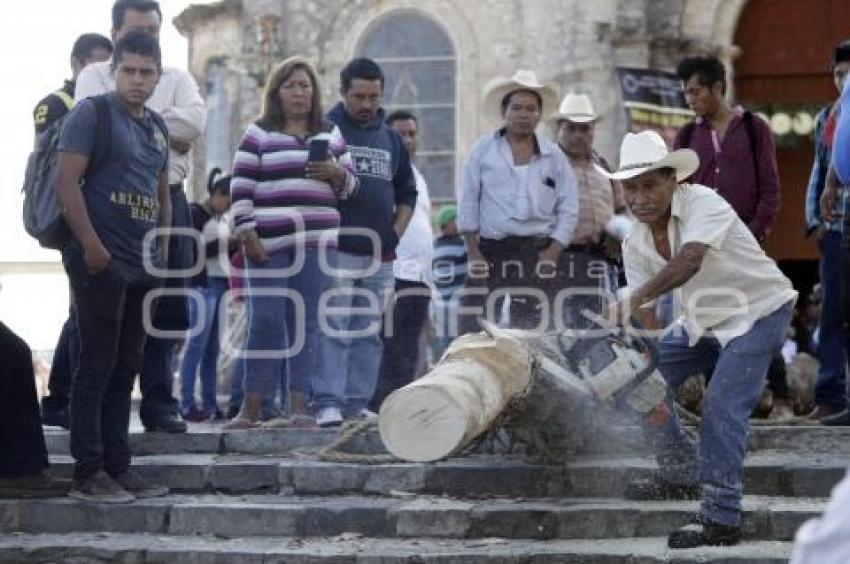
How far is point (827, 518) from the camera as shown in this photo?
2.64 metres

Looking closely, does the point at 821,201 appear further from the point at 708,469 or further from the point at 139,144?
the point at 139,144

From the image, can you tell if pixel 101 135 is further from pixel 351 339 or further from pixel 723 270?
pixel 723 270

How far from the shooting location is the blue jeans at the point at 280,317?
27.9ft

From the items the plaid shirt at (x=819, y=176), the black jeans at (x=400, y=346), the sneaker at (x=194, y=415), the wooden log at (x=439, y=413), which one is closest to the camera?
the wooden log at (x=439, y=413)

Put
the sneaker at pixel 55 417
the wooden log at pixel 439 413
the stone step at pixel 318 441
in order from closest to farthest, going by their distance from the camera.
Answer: the wooden log at pixel 439 413 → the stone step at pixel 318 441 → the sneaker at pixel 55 417

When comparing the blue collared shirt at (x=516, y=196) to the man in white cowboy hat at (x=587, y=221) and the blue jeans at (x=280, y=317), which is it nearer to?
the man in white cowboy hat at (x=587, y=221)

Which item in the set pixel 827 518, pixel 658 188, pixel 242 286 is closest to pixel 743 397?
pixel 658 188

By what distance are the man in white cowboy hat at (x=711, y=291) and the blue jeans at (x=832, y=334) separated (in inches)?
81.9

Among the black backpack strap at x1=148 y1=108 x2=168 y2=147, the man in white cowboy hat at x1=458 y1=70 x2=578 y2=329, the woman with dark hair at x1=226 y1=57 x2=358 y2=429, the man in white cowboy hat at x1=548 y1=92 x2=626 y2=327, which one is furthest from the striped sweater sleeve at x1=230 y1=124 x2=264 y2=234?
the man in white cowboy hat at x1=548 y1=92 x2=626 y2=327

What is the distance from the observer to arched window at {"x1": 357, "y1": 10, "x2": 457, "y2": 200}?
18250 mm

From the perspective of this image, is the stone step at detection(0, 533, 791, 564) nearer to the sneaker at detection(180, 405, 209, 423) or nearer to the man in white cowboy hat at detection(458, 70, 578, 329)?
the man in white cowboy hat at detection(458, 70, 578, 329)

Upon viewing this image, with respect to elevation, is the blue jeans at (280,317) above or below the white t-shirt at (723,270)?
below

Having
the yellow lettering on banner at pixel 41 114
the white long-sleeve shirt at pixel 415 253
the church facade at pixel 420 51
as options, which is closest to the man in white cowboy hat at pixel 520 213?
the white long-sleeve shirt at pixel 415 253

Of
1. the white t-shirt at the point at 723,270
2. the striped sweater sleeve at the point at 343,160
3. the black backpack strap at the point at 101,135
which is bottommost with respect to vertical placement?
the white t-shirt at the point at 723,270
